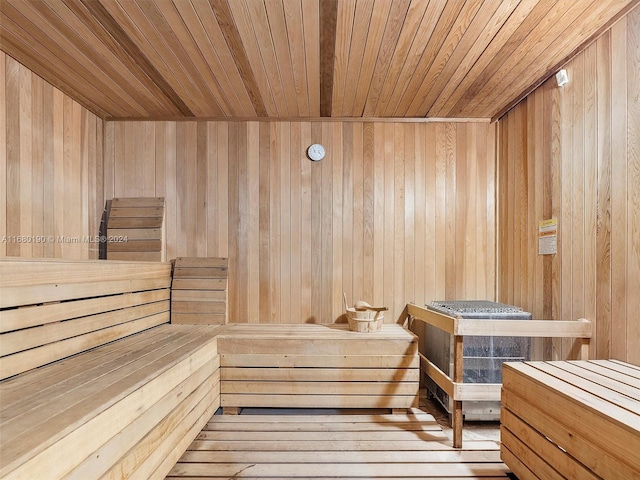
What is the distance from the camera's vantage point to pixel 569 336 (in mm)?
1934

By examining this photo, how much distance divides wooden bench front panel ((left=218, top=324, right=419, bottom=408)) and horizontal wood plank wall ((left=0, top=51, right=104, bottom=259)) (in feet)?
4.90

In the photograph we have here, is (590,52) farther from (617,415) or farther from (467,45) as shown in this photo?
(617,415)

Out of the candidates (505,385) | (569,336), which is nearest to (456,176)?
(569,336)

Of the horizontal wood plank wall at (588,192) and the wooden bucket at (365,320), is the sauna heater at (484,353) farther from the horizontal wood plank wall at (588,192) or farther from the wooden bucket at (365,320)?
the wooden bucket at (365,320)

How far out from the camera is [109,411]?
3.99 feet

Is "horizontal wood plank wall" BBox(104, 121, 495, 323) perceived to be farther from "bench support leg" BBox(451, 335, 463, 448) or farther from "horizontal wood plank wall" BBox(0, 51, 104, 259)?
"bench support leg" BBox(451, 335, 463, 448)

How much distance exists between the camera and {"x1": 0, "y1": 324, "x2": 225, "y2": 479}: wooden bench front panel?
1.00 m

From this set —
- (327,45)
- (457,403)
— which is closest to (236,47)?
(327,45)

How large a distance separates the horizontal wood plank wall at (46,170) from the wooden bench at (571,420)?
124 inches

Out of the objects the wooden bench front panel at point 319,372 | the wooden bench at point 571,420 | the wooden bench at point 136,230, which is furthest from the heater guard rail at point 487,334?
the wooden bench at point 136,230

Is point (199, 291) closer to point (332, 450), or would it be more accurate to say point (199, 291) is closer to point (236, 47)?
point (332, 450)

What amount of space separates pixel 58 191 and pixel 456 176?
3.30 m

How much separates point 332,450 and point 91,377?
54.7 inches

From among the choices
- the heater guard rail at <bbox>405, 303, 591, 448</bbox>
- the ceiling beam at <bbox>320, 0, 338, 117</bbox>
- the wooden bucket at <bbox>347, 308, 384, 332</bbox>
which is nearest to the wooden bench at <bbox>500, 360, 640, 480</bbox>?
the heater guard rail at <bbox>405, 303, 591, 448</bbox>
